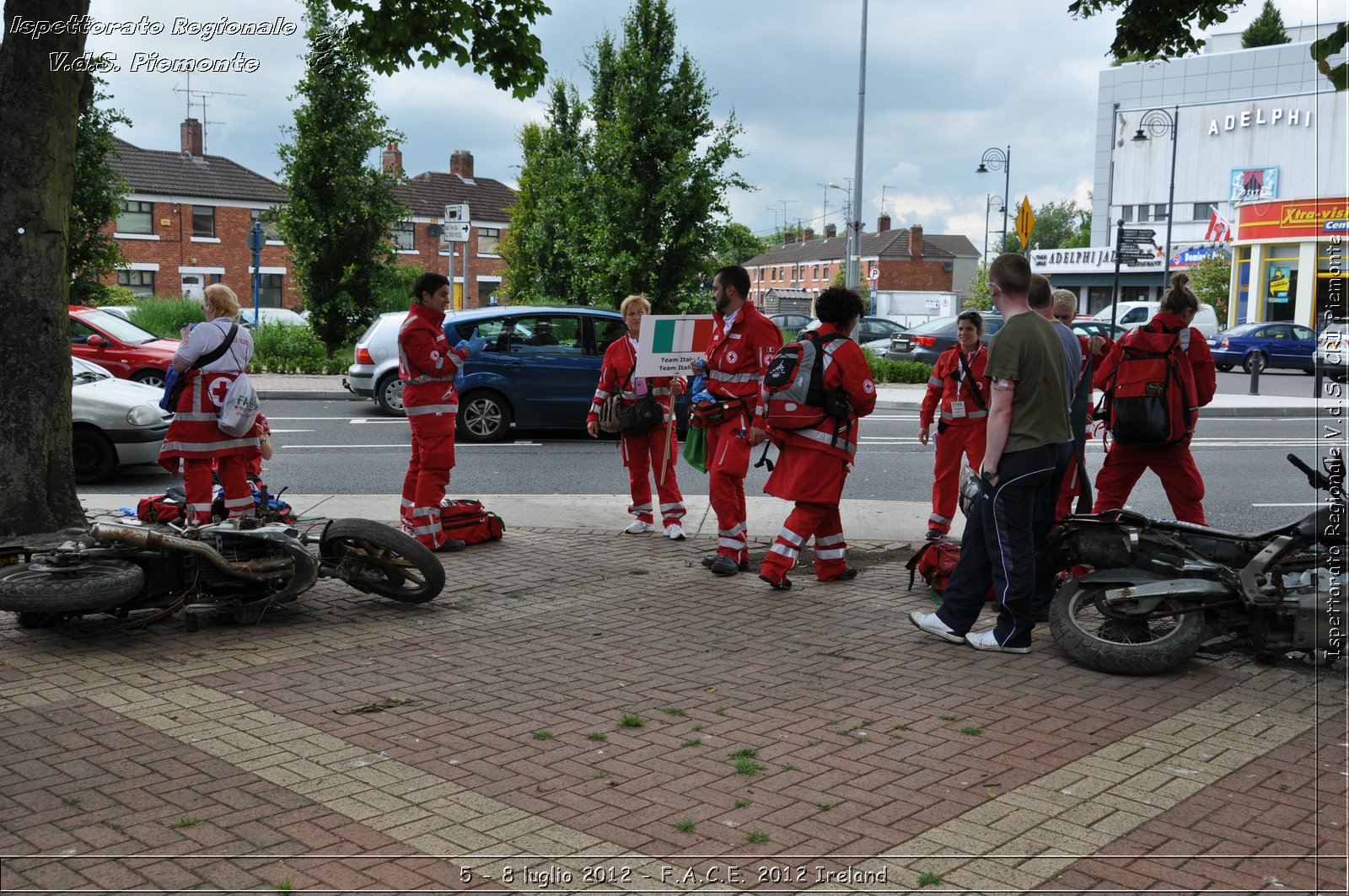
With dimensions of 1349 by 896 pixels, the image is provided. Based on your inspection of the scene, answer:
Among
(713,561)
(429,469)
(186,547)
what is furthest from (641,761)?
(429,469)

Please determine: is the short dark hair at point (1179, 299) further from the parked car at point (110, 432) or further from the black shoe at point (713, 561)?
the parked car at point (110, 432)

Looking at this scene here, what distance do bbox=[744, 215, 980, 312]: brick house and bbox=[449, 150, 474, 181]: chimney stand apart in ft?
87.6

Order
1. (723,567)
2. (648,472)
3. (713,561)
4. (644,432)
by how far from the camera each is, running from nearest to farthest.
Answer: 1. (723,567)
2. (713,561)
3. (644,432)
4. (648,472)

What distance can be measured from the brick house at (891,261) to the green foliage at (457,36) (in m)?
75.0

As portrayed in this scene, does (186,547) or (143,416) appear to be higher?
(143,416)

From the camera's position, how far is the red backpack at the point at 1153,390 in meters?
7.07

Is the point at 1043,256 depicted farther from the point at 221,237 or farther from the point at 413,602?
the point at 413,602

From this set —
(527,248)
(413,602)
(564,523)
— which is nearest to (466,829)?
(413,602)

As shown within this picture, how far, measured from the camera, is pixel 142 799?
392cm

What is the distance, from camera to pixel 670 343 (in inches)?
338

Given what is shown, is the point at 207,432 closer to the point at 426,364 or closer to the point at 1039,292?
the point at 426,364

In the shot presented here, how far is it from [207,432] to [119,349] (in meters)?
10.5

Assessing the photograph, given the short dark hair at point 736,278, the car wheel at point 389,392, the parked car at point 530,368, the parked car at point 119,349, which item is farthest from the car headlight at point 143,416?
the short dark hair at point 736,278

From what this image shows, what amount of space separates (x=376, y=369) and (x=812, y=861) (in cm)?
1429
